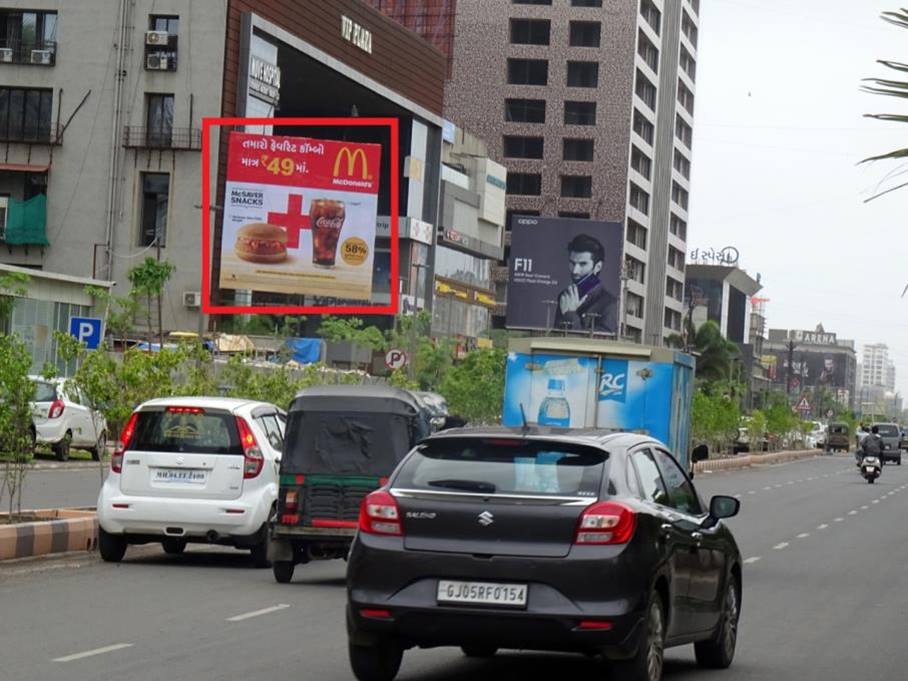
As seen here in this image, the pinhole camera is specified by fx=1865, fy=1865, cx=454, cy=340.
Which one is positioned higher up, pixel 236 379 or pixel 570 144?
pixel 570 144

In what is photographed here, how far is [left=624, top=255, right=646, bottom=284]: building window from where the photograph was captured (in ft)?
430

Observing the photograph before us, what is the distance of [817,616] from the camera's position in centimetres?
1588

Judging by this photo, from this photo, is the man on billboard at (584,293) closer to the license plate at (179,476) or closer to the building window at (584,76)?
the building window at (584,76)

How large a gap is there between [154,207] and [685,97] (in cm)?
8292

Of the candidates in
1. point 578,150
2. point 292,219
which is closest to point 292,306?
point 292,219

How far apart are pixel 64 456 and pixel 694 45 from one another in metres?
122

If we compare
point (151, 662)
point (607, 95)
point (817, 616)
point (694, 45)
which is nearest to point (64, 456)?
point (817, 616)

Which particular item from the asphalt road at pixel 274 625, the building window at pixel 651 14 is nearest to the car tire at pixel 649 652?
the asphalt road at pixel 274 625

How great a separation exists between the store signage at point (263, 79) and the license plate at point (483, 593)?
222ft

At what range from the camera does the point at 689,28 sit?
5915 inches

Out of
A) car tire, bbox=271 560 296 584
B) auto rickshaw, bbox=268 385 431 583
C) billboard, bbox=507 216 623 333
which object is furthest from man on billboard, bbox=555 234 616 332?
car tire, bbox=271 560 296 584

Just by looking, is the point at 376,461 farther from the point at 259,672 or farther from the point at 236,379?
the point at 236,379

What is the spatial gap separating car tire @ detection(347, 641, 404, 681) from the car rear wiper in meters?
0.89

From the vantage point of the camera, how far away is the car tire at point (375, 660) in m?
9.76
